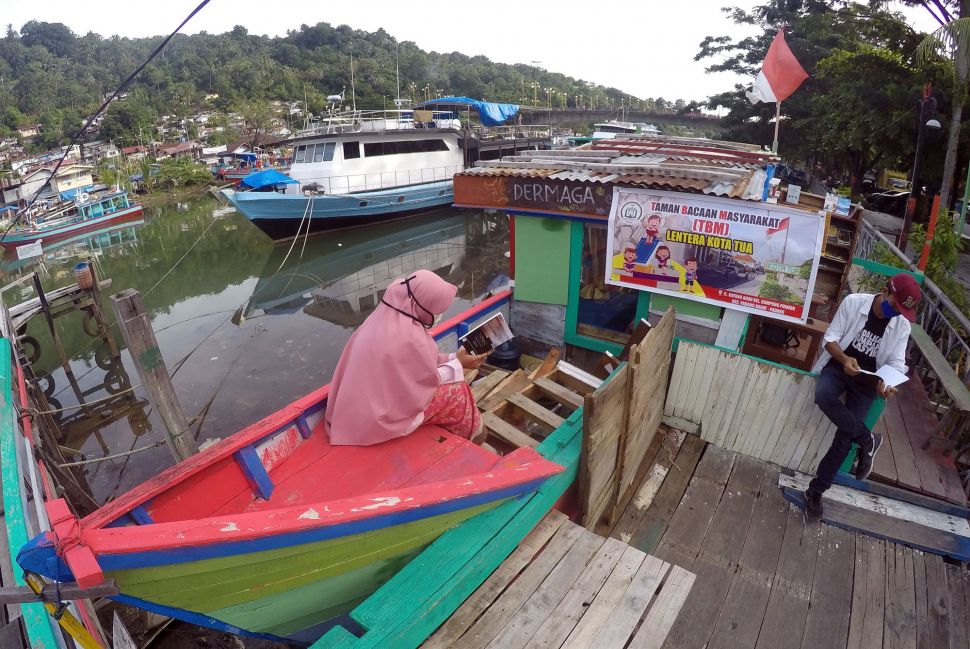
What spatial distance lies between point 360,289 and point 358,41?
10530 cm

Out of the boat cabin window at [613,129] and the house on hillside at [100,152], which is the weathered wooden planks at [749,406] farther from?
the house on hillside at [100,152]

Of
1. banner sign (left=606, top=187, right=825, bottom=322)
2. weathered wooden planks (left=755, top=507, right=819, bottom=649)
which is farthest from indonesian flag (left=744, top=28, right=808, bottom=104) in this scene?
weathered wooden planks (left=755, top=507, right=819, bottom=649)

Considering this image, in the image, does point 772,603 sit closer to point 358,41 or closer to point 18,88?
point 18,88

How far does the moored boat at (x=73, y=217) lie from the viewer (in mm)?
22219

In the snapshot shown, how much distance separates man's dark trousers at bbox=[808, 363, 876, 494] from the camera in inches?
137

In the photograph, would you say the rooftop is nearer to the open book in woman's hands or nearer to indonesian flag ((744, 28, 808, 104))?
indonesian flag ((744, 28, 808, 104))

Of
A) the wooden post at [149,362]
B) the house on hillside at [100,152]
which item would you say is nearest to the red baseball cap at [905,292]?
the wooden post at [149,362]

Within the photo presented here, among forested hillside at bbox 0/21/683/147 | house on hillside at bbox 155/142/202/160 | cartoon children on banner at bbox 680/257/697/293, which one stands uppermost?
forested hillside at bbox 0/21/683/147

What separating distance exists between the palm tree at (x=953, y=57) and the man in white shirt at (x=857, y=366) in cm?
878

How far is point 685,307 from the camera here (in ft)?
16.4

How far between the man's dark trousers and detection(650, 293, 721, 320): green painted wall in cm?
130

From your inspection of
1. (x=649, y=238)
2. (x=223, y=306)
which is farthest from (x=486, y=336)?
(x=223, y=306)

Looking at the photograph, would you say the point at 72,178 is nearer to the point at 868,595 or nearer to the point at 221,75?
the point at 868,595

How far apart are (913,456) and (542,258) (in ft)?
12.1
